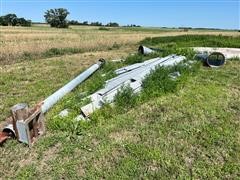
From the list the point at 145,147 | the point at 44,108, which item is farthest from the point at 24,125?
the point at 145,147

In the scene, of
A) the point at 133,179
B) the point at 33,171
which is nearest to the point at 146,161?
the point at 133,179

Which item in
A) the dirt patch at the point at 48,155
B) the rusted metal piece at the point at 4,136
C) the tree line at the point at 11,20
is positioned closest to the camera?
the dirt patch at the point at 48,155

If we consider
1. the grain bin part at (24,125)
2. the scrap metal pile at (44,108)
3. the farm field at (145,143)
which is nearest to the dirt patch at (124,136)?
the farm field at (145,143)

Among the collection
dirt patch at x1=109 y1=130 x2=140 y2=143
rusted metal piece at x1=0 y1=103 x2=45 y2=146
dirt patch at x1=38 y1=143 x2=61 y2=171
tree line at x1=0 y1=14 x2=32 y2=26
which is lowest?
dirt patch at x1=38 y1=143 x2=61 y2=171

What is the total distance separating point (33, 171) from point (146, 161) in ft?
4.25

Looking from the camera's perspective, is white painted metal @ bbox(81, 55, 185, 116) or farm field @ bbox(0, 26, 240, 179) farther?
white painted metal @ bbox(81, 55, 185, 116)

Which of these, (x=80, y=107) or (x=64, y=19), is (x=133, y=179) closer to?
(x=80, y=107)

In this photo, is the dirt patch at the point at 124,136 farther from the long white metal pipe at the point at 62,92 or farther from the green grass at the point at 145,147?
the long white metal pipe at the point at 62,92

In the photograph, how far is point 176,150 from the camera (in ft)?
11.8

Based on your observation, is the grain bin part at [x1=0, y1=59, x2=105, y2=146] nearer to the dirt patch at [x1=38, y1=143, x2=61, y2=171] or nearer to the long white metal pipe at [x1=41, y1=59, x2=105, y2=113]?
the dirt patch at [x1=38, y1=143, x2=61, y2=171]

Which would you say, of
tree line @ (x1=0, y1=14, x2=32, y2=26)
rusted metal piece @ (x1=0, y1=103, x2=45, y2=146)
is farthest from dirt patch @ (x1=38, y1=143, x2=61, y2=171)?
tree line @ (x1=0, y1=14, x2=32, y2=26)

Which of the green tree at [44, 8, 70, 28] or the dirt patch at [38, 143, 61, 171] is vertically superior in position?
the green tree at [44, 8, 70, 28]

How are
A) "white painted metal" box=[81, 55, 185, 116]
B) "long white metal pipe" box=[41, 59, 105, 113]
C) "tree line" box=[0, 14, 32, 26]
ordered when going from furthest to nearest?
1. "tree line" box=[0, 14, 32, 26]
2. "long white metal pipe" box=[41, 59, 105, 113]
3. "white painted metal" box=[81, 55, 185, 116]

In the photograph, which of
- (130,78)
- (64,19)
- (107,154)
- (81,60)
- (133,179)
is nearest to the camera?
(133,179)
